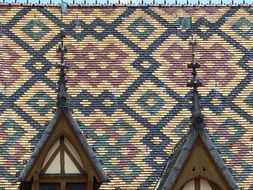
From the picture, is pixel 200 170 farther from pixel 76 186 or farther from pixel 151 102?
pixel 151 102

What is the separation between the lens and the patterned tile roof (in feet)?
77.8

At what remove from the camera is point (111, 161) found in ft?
77.3

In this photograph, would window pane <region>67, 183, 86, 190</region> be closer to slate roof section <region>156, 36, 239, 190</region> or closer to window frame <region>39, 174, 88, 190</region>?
window frame <region>39, 174, 88, 190</region>

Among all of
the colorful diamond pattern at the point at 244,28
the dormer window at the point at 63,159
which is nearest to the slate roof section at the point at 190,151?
the dormer window at the point at 63,159

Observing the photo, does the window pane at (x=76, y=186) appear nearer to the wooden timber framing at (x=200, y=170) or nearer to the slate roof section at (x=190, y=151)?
the slate roof section at (x=190, y=151)

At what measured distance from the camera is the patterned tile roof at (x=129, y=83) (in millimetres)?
23703

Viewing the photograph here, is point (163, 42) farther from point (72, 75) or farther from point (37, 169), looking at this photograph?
point (37, 169)

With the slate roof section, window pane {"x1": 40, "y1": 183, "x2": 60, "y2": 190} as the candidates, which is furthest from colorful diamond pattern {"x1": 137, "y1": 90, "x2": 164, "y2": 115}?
window pane {"x1": 40, "y1": 183, "x2": 60, "y2": 190}

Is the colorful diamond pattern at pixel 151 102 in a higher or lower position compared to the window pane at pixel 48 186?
higher

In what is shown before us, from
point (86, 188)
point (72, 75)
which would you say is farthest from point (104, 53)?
point (86, 188)

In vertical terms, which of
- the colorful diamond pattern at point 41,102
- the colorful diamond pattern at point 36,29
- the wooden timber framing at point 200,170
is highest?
the colorful diamond pattern at point 36,29

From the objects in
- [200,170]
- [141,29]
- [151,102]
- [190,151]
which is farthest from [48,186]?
[141,29]

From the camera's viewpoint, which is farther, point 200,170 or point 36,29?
point 36,29

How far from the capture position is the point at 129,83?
998 inches
